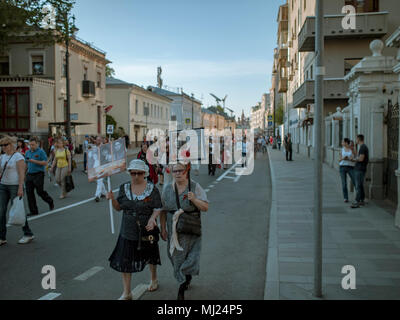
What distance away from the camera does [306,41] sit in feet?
86.7

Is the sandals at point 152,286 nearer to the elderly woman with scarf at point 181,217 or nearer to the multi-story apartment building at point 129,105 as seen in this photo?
the elderly woman with scarf at point 181,217

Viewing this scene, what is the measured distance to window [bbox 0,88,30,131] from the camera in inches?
1177

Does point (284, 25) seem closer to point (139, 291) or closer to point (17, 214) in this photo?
point (17, 214)

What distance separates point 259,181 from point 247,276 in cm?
1254

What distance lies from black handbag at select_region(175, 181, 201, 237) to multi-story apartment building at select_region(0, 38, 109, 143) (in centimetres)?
2709

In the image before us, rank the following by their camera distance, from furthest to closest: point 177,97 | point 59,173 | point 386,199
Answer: point 177,97 → point 59,173 → point 386,199

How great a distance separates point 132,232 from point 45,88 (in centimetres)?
2928

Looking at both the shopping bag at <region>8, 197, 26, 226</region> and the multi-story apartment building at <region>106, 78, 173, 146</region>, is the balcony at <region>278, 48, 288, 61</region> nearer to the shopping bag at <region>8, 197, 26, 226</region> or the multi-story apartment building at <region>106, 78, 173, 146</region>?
the multi-story apartment building at <region>106, 78, 173, 146</region>

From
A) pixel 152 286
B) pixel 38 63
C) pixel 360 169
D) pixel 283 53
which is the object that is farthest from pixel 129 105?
pixel 152 286

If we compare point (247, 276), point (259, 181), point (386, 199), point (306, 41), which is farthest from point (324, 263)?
point (306, 41)

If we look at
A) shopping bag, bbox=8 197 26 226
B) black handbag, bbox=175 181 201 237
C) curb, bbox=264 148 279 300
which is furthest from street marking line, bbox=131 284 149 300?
shopping bag, bbox=8 197 26 226

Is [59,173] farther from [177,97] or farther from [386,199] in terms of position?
[177,97]

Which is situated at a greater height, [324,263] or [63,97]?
[63,97]
